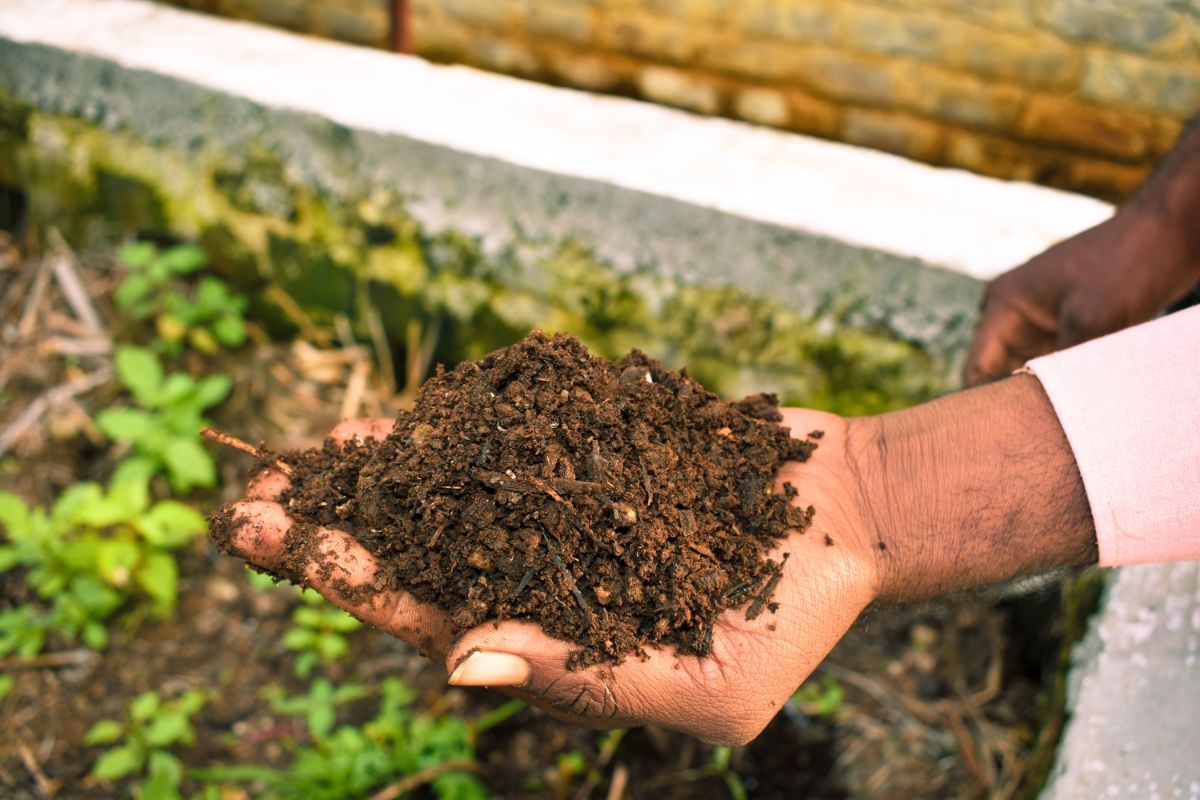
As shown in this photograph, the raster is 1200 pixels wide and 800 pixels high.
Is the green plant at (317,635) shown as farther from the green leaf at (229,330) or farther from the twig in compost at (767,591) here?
the twig in compost at (767,591)

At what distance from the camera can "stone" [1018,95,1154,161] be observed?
3699 mm

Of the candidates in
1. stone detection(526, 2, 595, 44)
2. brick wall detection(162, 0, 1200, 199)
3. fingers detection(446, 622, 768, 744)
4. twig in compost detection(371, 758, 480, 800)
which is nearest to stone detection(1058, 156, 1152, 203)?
brick wall detection(162, 0, 1200, 199)

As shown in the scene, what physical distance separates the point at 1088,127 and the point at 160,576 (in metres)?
3.84

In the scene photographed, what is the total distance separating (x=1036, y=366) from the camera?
A: 1.64m

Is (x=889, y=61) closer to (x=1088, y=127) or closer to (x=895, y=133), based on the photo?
(x=895, y=133)

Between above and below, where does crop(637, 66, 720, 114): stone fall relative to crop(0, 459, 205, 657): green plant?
above

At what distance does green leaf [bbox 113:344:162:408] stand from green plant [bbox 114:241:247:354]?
0.95ft

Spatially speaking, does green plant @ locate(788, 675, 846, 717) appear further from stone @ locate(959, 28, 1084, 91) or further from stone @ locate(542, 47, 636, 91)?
stone @ locate(542, 47, 636, 91)

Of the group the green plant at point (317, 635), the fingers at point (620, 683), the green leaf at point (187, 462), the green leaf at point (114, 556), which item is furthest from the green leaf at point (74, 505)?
the fingers at point (620, 683)

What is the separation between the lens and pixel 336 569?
4.94ft

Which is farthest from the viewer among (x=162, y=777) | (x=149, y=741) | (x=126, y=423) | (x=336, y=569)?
(x=126, y=423)

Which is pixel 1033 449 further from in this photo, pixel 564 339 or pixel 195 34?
pixel 195 34

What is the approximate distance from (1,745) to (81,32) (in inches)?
97.1

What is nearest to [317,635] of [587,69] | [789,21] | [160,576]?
[160,576]
